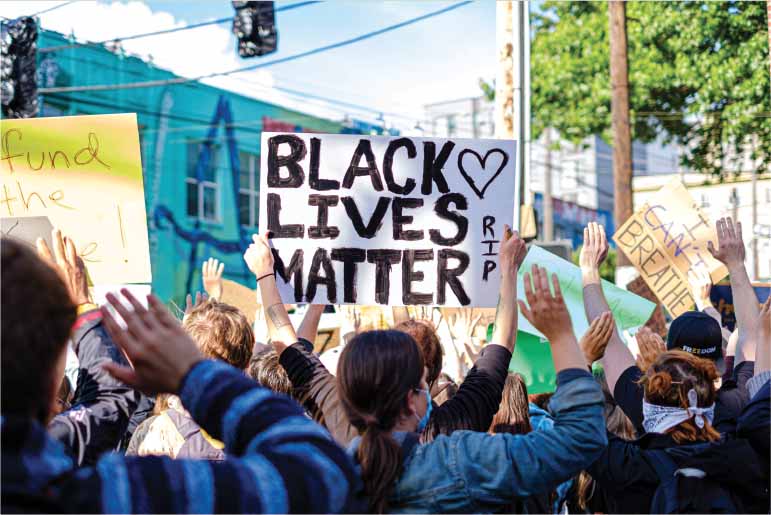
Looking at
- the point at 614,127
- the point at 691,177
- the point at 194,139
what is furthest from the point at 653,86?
the point at 691,177

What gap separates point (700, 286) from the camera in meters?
5.54

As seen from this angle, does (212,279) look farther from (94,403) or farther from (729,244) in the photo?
(729,244)

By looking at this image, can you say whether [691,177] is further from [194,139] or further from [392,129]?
[194,139]

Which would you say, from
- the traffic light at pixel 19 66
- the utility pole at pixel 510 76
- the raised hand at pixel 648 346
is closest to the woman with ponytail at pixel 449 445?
the raised hand at pixel 648 346

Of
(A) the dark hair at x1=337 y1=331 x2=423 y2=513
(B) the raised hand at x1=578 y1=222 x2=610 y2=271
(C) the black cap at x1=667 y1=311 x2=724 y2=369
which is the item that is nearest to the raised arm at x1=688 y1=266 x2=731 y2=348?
(C) the black cap at x1=667 y1=311 x2=724 y2=369

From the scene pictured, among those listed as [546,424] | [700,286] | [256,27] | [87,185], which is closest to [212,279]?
[87,185]

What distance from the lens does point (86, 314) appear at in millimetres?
2531

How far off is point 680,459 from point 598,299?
94cm

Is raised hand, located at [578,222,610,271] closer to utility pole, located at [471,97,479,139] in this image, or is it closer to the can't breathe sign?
the can't breathe sign

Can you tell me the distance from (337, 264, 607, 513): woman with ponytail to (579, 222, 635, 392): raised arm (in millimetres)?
1364

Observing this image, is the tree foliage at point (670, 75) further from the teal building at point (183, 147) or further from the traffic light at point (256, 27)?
the traffic light at point (256, 27)

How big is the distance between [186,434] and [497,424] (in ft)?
4.01

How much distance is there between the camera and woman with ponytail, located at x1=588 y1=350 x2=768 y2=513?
9.21 feet

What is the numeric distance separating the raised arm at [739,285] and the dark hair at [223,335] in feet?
6.79
